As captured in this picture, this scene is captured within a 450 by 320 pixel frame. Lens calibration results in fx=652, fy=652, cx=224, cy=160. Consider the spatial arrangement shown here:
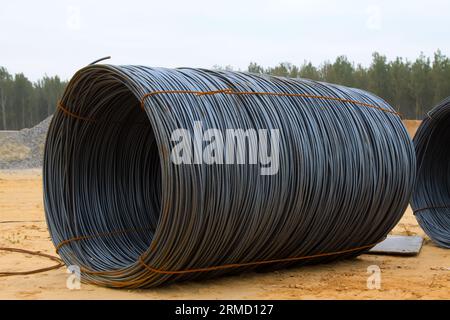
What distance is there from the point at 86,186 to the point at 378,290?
9.05 feet

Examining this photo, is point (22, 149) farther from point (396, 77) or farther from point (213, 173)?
point (213, 173)

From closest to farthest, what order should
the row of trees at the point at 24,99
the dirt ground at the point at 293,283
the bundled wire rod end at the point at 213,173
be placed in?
the bundled wire rod end at the point at 213,173 → the dirt ground at the point at 293,283 → the row of trees at the point at 24,99

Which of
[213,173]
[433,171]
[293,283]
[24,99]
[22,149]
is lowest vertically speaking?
[293,283]

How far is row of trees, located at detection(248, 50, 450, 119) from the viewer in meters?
29.9

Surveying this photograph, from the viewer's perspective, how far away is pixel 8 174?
22.4 meters

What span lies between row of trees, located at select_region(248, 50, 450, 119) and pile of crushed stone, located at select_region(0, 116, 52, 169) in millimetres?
10855

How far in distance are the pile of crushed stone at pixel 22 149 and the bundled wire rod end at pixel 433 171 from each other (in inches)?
749

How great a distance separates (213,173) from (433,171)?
512cm

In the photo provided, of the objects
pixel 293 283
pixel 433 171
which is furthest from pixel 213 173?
pixel 433 171

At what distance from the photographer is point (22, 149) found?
27.7 m

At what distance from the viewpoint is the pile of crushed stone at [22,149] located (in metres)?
25.9

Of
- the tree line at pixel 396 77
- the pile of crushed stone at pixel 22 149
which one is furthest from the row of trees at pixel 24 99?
the tree line at pixel 396 77

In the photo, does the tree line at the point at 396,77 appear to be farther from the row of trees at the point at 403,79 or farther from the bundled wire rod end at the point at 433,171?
the bundled wire rod end at the point at 433,171

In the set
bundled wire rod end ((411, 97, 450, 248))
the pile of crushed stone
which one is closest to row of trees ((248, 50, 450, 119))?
the pile of crushed stone
